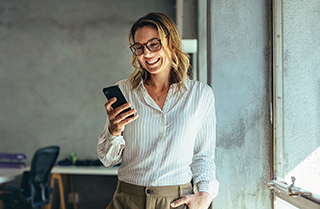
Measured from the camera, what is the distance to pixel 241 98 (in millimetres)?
1597

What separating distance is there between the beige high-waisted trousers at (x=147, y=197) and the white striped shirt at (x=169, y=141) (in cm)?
2

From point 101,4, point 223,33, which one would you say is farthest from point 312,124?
point 101,4

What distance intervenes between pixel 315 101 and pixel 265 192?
586mm

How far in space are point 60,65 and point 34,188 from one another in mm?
2270

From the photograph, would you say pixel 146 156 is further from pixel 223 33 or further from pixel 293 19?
pixel 293 19

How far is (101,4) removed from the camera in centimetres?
532

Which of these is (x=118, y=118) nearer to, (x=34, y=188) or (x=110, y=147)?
(x=110, y=147)

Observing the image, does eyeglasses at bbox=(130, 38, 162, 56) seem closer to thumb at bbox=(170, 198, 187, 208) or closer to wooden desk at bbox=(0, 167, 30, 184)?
thumb at bbox=(170, 198, 187, 208)

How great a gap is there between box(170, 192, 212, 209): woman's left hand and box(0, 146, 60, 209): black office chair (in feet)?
9.73

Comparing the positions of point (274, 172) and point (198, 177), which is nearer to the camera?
point (198, 177)

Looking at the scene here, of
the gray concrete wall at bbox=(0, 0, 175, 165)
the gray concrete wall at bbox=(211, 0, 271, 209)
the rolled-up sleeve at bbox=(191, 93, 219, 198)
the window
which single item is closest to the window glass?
the window

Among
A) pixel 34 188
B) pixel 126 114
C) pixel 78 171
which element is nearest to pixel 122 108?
pixel 126 114

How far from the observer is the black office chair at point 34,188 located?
3.64 m

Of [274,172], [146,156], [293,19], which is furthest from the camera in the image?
[274,172]
